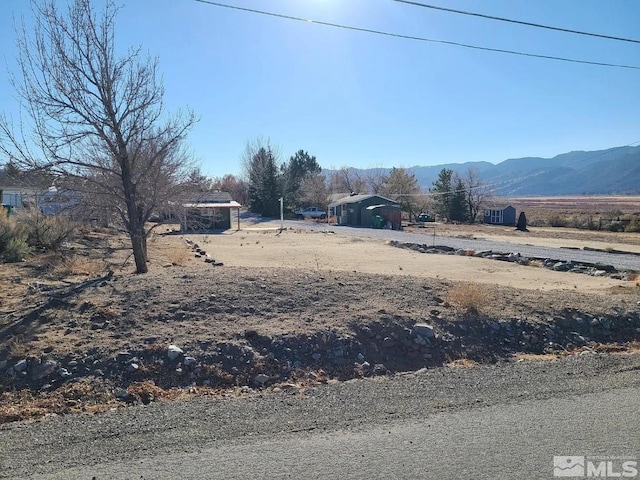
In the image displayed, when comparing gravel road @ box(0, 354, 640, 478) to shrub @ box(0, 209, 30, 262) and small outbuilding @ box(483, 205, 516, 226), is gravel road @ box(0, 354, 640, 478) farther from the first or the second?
small outbuilding @ box(483, 205, 516, 226)

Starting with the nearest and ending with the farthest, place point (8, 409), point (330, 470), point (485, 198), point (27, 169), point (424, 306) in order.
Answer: point (330, 470) → point (8, 409) → point (424, 306) → point (27, 169) → point (485, 198)

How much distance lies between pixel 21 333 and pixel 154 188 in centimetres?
731

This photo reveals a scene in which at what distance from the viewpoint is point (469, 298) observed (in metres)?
8.53

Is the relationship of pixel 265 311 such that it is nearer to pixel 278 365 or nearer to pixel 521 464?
pixel 278 365

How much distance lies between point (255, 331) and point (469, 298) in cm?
379

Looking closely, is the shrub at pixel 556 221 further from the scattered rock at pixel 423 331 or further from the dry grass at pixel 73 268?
the scattered rock at pixel 423 331

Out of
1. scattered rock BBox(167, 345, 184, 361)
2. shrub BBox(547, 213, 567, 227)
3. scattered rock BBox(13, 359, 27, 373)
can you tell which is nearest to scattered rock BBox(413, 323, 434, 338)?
scattered rock BBox(167, 345, 184, 361)

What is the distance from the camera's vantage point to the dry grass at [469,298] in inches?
329

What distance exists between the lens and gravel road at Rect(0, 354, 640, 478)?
12.8 ft

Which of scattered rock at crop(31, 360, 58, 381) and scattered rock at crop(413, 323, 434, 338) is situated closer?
scattered rock at crop(31, 360, 58, 381)

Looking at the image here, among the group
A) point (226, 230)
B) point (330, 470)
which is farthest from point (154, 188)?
point (226, 230)

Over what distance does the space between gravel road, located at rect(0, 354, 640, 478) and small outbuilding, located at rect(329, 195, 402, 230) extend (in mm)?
53301

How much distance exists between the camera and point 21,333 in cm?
666

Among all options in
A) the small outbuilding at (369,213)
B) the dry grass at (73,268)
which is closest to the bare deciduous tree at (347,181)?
the small outbuilding at (369,213)
